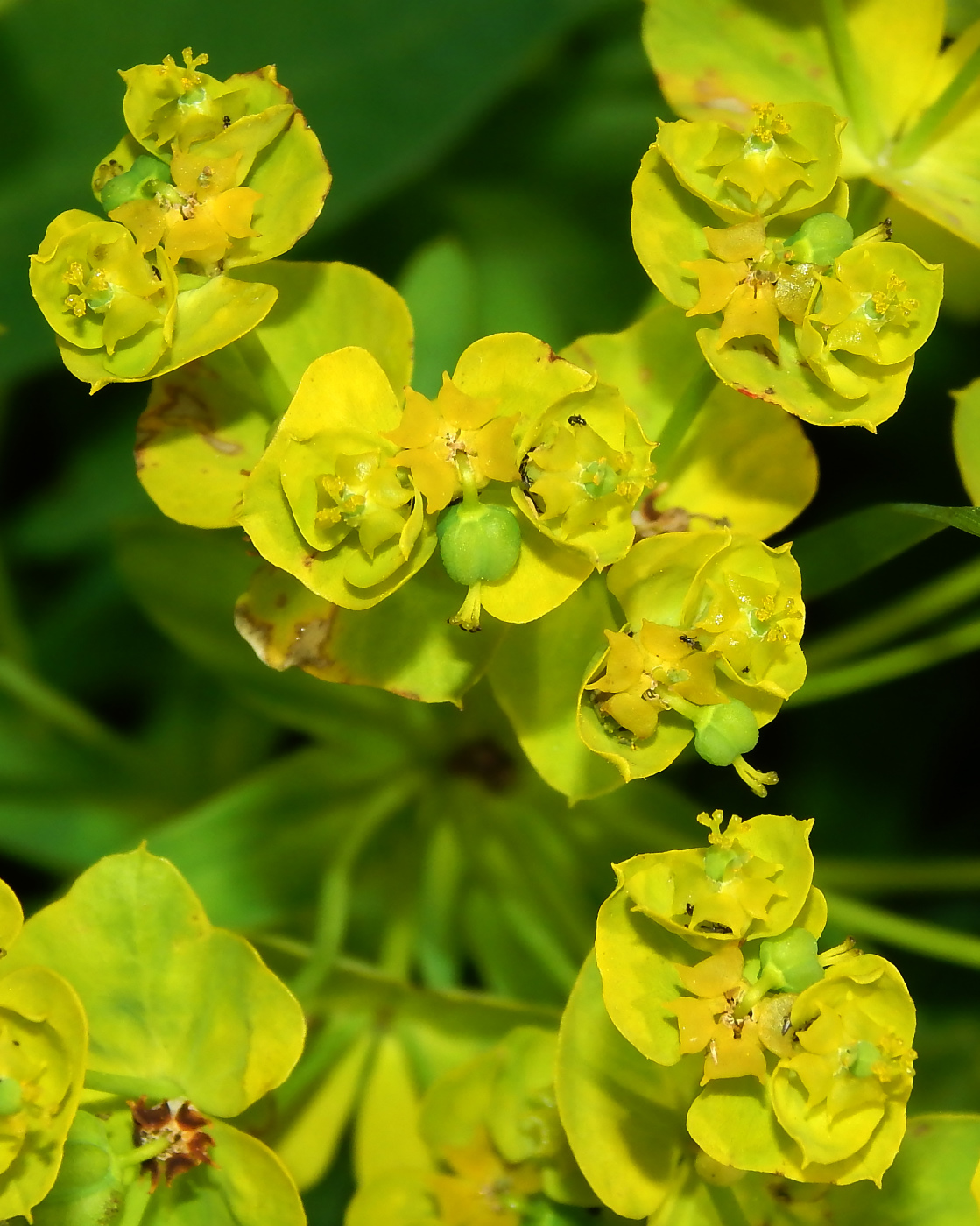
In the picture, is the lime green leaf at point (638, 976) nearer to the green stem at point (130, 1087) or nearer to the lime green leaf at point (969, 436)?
the green stem at point (130, 1087)

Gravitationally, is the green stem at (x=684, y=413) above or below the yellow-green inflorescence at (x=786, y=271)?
below

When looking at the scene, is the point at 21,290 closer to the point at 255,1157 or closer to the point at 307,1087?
the point at 307,1087

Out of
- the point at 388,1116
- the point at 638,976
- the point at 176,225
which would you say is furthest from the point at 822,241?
the point at 388,1116

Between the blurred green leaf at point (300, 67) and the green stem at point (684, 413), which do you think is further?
the blurred green leaf at point (300, 67)

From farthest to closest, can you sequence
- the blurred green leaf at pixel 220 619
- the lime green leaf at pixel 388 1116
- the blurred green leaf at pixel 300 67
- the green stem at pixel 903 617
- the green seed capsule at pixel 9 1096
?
the blurred green leaf at pixel 300 67 → the blurred green leaf at pixel 220 619 → the lime green leaf at pixel 388 1116 → the green stem at pixel 903 617 → the green seed capsule at pixel 9 1096

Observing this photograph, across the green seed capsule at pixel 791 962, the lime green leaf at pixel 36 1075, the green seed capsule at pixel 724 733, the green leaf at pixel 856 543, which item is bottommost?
the lime green leaf at pixel 36 1075

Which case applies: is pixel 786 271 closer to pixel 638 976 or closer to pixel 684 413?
pixel 684 413

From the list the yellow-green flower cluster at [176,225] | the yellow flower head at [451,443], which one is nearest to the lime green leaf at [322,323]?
the yellow-green flower cluster at [176,225]

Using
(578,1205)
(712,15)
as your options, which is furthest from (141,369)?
(578,1205)
